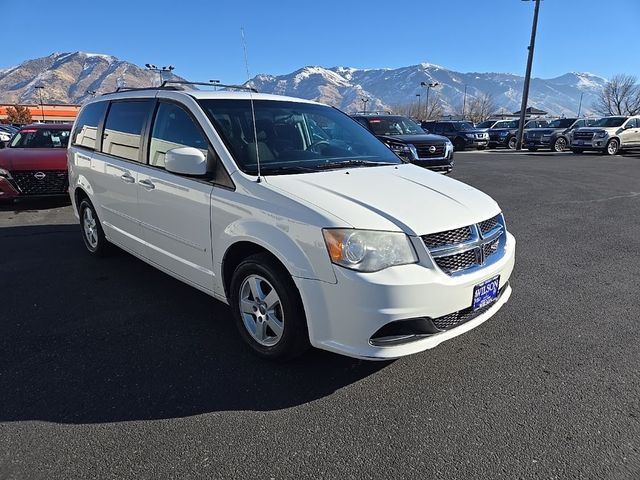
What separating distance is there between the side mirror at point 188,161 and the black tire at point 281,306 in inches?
29.2

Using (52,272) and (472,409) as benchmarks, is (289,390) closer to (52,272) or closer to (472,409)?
(472,409)

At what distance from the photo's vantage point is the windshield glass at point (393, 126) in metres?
12.8

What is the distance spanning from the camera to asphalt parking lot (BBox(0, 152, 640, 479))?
7.49 feet

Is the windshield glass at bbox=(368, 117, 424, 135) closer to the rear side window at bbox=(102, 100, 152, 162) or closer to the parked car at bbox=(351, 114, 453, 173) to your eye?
the parked car at bbox=(351, 114, 453, 173)

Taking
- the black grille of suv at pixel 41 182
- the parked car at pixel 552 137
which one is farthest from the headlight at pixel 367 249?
the parked car at pixel 552 137

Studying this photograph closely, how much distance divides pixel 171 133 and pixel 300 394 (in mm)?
2378

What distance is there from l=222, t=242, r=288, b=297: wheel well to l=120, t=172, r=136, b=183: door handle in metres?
1.50

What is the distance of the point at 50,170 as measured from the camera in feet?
27.5

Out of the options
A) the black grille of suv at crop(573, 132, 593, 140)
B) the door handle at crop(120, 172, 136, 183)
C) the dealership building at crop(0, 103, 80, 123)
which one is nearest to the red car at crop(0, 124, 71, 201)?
the door handle at crop(120, 172, 136, 183)

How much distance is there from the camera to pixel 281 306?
2.92m

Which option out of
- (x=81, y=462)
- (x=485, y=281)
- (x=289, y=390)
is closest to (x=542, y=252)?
(x=485, y=281)

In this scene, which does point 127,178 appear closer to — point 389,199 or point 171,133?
point 171,133

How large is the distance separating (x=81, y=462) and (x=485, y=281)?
2.46 metres

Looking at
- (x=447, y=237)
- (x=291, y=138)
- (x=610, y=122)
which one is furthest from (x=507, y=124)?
(x=447, y=237)
